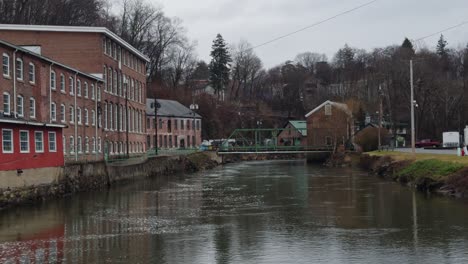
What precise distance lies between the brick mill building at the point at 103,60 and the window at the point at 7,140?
16633mm

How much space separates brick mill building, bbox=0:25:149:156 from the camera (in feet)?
178

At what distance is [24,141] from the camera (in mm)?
32250

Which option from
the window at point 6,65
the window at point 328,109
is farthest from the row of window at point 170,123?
the window at point 6,65

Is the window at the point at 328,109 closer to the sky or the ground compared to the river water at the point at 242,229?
closer to the sky

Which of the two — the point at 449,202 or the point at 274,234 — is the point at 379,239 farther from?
the point at 449,202

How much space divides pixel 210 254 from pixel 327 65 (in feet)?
398

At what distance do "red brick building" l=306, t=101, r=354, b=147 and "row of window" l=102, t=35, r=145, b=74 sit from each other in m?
28.3

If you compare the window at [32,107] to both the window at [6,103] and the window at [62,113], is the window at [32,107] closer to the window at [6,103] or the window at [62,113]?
the window at [6,103]

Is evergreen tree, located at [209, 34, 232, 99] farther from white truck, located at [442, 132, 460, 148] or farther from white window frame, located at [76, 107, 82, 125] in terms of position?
white window frame, located at [76, 107, 82, 125]

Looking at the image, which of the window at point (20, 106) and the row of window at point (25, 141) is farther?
the window at point (20, 106)

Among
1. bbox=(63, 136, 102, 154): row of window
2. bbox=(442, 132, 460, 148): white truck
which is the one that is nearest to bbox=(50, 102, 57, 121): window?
bbox=(63, 136, 102, 154): row of window

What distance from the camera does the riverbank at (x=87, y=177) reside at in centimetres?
3091

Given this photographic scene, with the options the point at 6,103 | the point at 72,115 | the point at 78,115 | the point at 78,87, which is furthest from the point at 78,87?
the point at 6,103

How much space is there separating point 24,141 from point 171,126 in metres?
58.1
